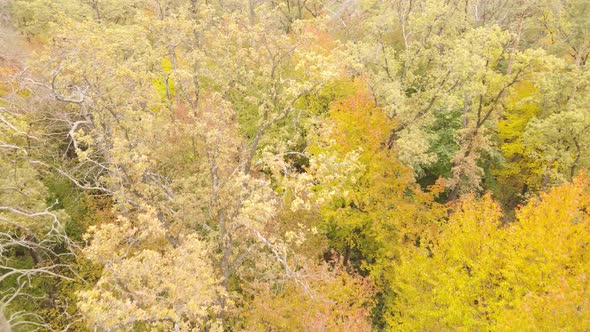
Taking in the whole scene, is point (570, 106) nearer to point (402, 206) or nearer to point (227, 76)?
point (402, 206)

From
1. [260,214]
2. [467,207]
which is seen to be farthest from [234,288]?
[467,207]

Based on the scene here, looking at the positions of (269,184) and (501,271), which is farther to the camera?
(501,271)

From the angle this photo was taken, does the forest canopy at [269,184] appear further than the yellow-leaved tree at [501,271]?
No

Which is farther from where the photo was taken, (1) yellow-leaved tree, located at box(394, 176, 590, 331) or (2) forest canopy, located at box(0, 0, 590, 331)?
(1) yellow-leaved tree, located at box(394, 176, 590, 331)

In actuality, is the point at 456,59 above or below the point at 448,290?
above

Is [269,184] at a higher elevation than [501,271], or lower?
higher

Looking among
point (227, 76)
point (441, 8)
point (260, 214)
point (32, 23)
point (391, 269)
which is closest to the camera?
point (260, 214)

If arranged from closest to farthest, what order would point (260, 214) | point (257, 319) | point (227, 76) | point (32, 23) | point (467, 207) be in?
1. point (260, 214)
2. point (257, 319)
3. point (227, 76)
4. point (467, 207)
5. point (32, 23)

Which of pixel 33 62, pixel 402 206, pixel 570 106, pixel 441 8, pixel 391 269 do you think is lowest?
pixel 391 269
